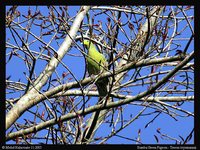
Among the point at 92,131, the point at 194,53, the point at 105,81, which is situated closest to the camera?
the point at 194,53

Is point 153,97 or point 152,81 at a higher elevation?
point 152,81

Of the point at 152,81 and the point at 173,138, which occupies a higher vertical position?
the point at 152,81

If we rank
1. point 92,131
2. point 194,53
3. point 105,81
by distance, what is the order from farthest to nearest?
point 105,81, point 92,131, point 194,53

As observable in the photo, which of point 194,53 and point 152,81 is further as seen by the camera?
point 152,81

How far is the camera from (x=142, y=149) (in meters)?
3.46

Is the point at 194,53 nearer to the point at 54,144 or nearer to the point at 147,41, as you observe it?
the point at 147,41

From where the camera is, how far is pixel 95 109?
353 cm

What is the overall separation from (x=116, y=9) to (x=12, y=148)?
2.23 meters

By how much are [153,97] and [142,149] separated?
2.22ft

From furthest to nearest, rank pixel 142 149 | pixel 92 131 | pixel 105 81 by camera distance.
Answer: pixel 105 81 < pixel 92 131 < pixel 142 149

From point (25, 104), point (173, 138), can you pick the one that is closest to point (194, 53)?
point (173, 138)
